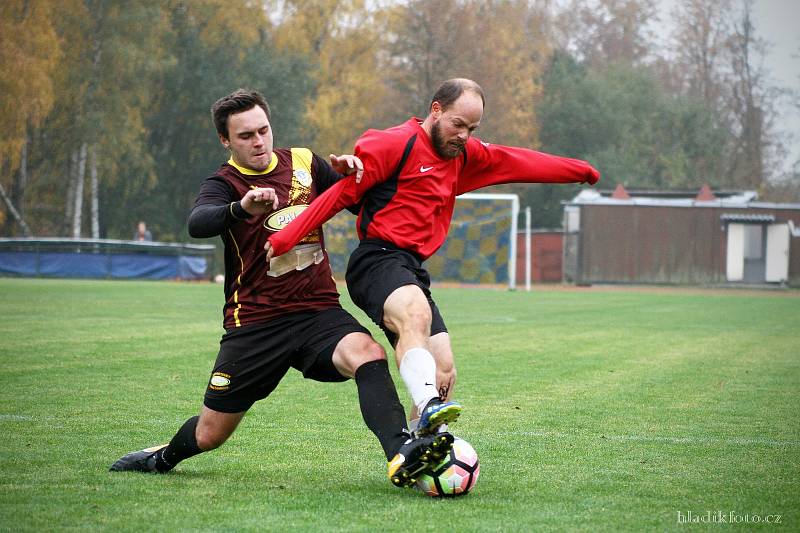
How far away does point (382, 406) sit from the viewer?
523cm

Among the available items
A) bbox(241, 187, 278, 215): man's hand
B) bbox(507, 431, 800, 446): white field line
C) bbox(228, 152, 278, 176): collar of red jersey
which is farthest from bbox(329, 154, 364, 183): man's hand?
bbox(507, 431, 800, 446): white field line

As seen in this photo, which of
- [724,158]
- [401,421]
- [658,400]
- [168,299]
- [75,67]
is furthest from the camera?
[724,158]

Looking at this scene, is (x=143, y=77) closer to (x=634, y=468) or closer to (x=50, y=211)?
(x=50, y=211)

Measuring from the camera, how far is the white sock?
5.07 m

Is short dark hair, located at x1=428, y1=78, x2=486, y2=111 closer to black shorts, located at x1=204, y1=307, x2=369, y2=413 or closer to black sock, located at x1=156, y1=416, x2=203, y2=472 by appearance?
black shorts, located at x1=204, y1=307, x2=369, y2=413

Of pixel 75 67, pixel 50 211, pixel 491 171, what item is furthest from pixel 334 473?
pixel 50 211

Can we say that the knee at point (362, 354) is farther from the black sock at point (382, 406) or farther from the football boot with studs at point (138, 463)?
the football boot with studs at point (138, 463)

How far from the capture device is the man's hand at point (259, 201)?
5.00 m

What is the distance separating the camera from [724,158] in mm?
63094

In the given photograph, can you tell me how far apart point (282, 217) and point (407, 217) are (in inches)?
26.1

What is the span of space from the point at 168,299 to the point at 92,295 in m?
2.12

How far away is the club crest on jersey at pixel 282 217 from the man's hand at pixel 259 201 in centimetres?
40

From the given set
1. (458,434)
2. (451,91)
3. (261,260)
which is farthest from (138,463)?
(451,91)

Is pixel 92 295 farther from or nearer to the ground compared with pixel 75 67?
nearer to the ground
